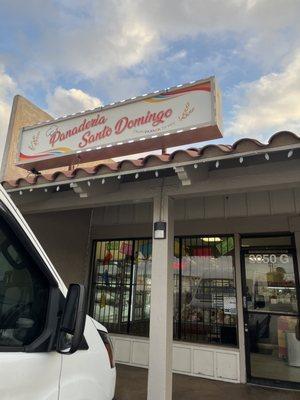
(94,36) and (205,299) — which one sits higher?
(94,36)

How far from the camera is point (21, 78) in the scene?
7.25m

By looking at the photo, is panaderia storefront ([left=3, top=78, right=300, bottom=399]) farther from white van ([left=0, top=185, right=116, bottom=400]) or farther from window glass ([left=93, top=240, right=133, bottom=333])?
white van ([left=0, top=185, right=116, bottom=400])

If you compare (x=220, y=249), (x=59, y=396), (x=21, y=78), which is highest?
(x=21, y=78)

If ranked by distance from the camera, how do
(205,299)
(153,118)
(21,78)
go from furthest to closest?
(21,78) < (205,299) < (153,118)

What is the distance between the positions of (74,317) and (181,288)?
193 inches

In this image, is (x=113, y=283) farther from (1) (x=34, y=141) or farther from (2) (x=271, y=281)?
(1) (x=34, y=141)

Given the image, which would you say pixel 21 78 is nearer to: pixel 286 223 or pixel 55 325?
pixel 286 223


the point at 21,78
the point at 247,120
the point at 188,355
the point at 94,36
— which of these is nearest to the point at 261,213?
the point at 188,355

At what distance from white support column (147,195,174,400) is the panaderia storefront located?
0.04 feet

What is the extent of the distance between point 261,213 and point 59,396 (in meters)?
4.33

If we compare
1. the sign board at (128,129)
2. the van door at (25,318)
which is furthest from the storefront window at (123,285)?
the van door at (25,318)

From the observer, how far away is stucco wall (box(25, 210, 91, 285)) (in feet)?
20.0

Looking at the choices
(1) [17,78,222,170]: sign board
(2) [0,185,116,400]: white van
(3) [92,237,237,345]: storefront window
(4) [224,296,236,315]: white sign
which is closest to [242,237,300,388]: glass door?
(4) [224,296,236,315]: white sign

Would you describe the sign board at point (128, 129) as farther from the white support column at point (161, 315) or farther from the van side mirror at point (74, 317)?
the van side mirror at point (74, 317)
